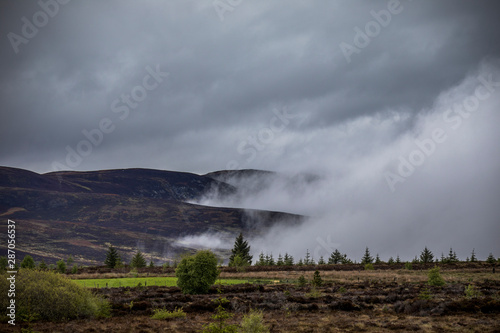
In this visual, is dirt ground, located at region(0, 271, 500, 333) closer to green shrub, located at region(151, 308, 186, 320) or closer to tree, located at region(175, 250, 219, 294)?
green shrub, located at region(151, 308, 186, 320)

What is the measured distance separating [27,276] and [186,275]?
18.9 metres

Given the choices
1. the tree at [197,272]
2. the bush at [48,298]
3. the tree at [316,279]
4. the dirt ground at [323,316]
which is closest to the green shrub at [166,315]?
the dirt ground at [323,316]

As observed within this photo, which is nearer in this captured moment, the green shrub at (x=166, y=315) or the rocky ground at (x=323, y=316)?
the rocky ground at (x=323, y=316)

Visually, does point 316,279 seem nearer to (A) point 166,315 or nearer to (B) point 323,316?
(B) point 323,316

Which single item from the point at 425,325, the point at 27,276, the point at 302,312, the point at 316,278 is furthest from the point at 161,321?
the point at 316,278

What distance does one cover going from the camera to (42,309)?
20.4 m

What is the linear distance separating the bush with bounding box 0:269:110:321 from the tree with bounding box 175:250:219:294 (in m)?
15.0

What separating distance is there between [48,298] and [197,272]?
18.2m

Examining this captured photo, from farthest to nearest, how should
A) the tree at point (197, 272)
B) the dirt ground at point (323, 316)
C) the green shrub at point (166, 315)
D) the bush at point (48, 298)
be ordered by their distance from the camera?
the tree at point (197, 272)
the green shrub at point (166, 315)
the bush at point (48, 298)
the dirt ground at point (323, 316)

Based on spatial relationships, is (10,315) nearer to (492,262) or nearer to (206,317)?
(206,317)

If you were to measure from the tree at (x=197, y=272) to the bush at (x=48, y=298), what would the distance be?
592 inches

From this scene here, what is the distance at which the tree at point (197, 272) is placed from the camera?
122 ft

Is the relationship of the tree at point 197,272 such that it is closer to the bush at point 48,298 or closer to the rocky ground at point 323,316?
the rocky ground at point 323,316

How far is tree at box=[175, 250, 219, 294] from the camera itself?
37.3 m
